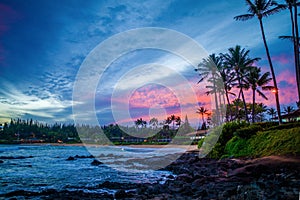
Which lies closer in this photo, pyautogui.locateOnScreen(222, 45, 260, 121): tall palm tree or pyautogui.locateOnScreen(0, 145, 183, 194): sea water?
pyautogui.locateOnScreen(0, 145, 183, 194): sea water

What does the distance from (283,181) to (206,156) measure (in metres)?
16.2

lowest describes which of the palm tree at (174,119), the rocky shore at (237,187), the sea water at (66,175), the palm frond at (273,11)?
the sea water at (66,175)

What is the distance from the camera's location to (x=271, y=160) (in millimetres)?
10523

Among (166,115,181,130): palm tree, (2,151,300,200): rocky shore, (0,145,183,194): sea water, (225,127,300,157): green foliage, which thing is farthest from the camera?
(166,115,181,130): palm tree

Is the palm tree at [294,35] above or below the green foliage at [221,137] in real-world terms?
above

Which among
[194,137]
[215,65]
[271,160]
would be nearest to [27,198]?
[271,160]

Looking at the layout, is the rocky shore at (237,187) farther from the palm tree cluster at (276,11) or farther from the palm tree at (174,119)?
the palm tree at (174,119)

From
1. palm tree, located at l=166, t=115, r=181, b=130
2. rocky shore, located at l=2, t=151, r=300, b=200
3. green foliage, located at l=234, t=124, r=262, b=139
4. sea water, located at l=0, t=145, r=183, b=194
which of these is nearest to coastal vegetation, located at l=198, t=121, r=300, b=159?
green foliage, located at l=234, t=124, r=262, b=139

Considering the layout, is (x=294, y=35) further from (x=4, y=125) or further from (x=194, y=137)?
(x=4, y=125)

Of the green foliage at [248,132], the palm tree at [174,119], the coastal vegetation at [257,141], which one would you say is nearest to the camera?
the coastal vegetation at [257,141]

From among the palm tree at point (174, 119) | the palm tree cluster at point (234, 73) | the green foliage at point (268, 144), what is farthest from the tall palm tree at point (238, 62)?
the palm tree at point (174, 119)

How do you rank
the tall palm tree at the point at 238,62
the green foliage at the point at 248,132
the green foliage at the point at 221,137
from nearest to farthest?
the green foliage at the point at 248,132 → the green foliage at the point at 221,137 → the tall palm tree at the point at 238,62

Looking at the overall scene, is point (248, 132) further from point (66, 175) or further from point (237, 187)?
point (66, 175)

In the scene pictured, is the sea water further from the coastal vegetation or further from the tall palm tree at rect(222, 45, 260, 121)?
the tall palm tree at rect(222, 45, 260, 121)
